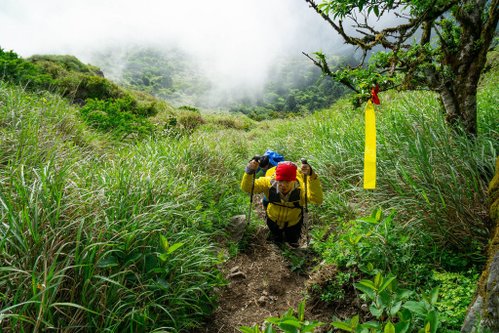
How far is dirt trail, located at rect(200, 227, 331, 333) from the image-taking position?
259 centimetres

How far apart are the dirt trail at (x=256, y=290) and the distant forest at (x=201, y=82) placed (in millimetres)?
49355

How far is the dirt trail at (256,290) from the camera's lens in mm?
2590

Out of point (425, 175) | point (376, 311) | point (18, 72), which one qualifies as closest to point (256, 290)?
point (376, 311)

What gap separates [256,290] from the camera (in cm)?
307

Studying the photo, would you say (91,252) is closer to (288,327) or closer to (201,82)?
(288,327)

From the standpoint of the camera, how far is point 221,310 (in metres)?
2.68

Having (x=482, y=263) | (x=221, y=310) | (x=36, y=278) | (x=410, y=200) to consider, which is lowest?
(x=221, y=310)

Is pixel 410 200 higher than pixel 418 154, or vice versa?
pixel 418 154

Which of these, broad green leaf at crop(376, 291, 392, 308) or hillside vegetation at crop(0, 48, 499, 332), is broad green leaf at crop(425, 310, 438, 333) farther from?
broad green leaf at crop(376, 291, 392, 308)

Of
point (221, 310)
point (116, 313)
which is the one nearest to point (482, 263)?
point (221, 310)

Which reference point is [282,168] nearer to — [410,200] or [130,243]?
[410,200]

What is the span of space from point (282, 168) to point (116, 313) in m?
2.52

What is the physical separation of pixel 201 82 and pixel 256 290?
304 feet

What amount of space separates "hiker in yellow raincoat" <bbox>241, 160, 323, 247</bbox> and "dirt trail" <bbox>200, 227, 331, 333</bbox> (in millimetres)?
340
